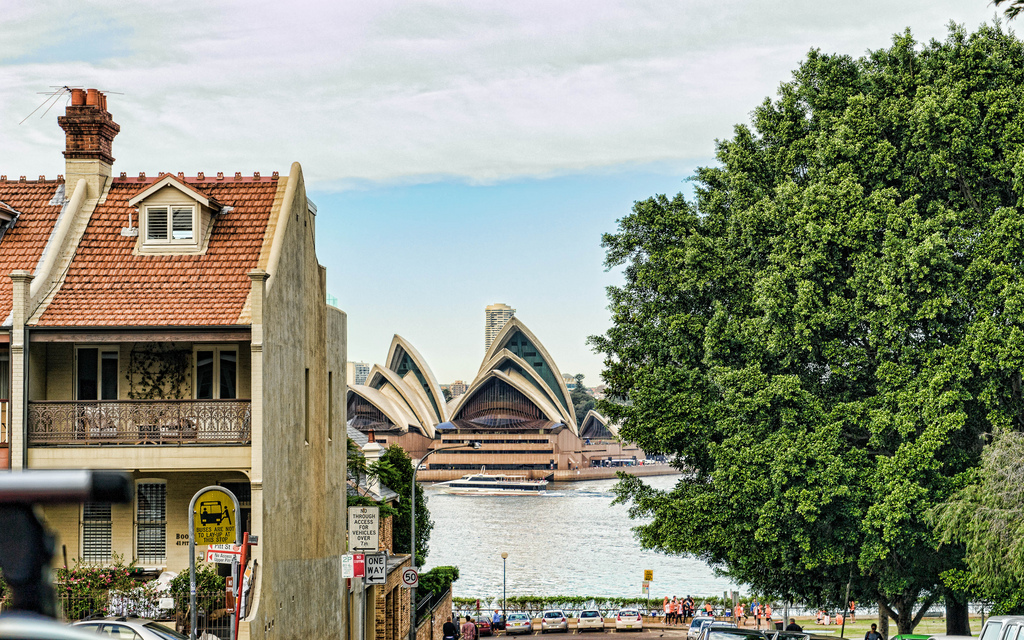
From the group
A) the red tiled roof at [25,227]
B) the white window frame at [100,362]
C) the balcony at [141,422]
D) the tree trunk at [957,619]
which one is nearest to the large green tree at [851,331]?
the tree trunk at [957,619]

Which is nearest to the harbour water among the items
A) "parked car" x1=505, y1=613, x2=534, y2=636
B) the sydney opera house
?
"parked car" x1=505, y1=613, x2=534, y2=636

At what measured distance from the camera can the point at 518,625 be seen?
5100 cm

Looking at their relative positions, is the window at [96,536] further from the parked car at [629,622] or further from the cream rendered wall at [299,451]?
the parked car at [629,622]

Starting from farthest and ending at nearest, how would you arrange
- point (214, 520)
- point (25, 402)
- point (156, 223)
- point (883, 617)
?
1. point (883, 617)
2. point (156, 223)
3. point (214, 520)
4. point (25, 402)

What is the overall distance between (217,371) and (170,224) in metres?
3.28

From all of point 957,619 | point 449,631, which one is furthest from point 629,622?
point 957,619

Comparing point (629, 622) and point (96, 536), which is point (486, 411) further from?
point (96, 536)

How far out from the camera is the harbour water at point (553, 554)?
76125 mm

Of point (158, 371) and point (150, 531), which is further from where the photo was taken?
point (158, 371)

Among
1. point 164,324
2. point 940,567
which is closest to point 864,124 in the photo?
point 940,567

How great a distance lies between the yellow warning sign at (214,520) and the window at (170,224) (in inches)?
206

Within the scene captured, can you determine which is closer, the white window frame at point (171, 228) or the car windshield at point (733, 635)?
the car windshield at point (733, 635)

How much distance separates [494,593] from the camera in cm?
7256

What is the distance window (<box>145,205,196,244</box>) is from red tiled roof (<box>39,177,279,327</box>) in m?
0.39
